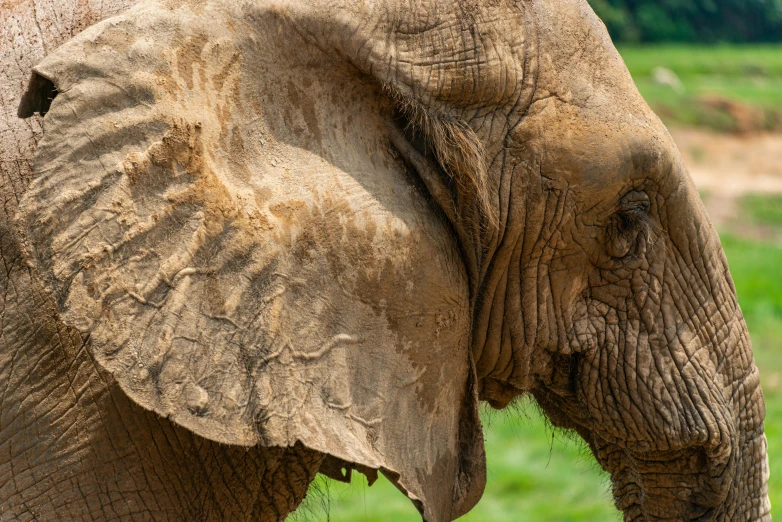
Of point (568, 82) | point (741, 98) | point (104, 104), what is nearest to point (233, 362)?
point (104, 104)

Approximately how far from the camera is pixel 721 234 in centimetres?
934

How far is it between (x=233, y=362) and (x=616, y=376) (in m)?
0.80

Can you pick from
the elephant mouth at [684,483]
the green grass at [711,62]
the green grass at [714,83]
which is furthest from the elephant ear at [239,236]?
the green grass at [711,62]

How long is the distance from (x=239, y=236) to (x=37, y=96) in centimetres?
34

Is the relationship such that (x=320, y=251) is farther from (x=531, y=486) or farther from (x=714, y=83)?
(x=714, y=83)

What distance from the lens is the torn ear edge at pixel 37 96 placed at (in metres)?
1.59

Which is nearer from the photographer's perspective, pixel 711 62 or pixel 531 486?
pixel 531 486

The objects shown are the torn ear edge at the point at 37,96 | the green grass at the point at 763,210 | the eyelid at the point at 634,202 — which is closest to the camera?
the torn ear edge at the point at 37,96

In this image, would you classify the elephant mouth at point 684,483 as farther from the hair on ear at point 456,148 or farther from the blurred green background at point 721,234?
the hair on ear at point 456,148

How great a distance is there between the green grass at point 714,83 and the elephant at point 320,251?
10616mm

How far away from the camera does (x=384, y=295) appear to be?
1.82 m

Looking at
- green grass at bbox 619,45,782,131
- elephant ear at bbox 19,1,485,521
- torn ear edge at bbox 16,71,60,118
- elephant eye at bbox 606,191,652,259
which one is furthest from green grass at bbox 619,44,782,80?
torn ear edge at bbox 16,71,60,118

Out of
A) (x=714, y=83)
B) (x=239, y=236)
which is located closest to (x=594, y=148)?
(x=239, y=236)

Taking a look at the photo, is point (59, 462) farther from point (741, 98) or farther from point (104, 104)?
point (741, 98)
